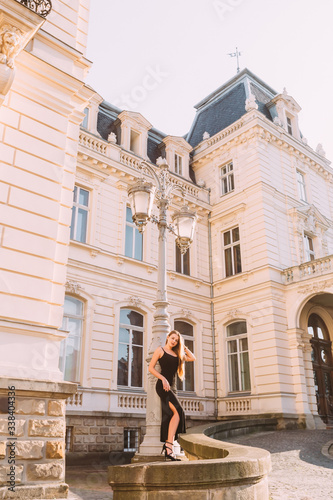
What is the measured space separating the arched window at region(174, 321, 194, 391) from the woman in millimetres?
11369

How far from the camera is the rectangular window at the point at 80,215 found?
1603 centimetres

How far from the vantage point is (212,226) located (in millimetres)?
21391

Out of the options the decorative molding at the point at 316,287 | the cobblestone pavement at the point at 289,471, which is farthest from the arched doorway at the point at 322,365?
the cobblestone pavement at the point at 289,471

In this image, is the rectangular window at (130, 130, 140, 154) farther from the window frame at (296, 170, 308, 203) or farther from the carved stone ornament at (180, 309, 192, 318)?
the window frame at (296, 170, 308, 203)

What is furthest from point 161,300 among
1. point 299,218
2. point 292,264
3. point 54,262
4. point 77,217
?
point 299,218

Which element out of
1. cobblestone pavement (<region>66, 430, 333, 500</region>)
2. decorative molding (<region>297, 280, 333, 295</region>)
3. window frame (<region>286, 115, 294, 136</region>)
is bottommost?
cobblestone pavement (<region>66, 430, 333, 500</region>)

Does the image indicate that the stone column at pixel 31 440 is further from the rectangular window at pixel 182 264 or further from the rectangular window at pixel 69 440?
the rectangular window at pixel 182 264

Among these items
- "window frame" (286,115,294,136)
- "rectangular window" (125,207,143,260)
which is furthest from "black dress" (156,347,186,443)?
"window frame" (286,115,294,136)

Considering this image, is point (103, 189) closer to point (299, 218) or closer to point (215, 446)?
point (299, 218)

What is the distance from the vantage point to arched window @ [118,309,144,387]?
15773 mm

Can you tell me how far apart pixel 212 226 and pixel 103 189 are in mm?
6375

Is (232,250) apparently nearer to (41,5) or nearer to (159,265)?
(159,265)

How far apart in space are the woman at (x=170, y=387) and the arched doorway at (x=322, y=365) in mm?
13181

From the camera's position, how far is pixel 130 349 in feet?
53.4
